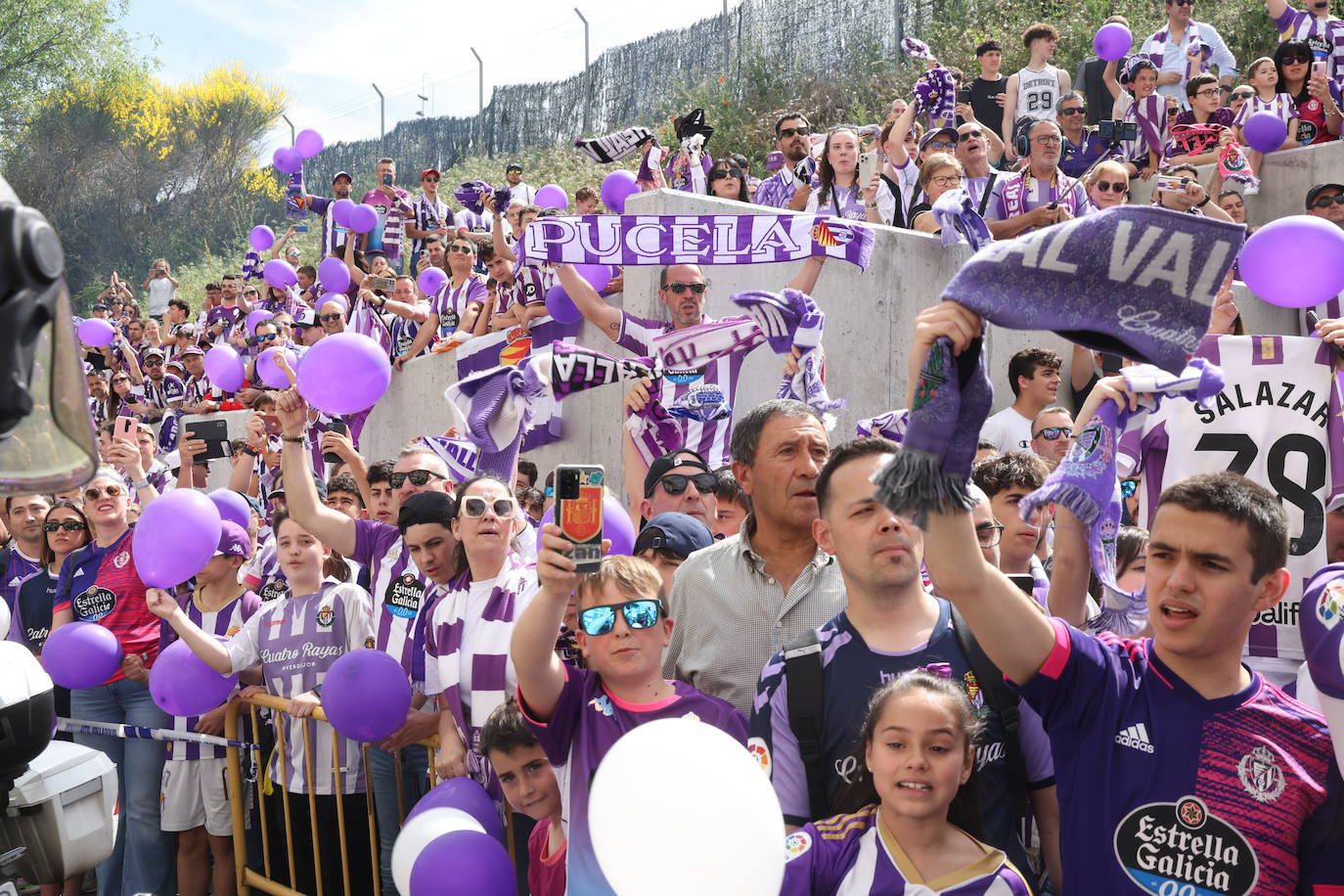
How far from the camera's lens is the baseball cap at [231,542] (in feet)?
18.9

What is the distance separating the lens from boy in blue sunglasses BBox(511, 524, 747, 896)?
3.20 metres

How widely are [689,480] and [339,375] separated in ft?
5.80

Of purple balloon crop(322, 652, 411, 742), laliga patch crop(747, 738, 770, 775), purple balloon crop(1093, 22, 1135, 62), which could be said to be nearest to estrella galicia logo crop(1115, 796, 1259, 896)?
laliga patch crop(747, 738, 770, 775)

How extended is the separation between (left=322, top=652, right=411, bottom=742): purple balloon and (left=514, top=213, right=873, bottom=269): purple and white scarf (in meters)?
3.01

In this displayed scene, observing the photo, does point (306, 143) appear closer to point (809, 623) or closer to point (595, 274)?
point (595, 274)

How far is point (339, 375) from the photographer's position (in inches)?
225

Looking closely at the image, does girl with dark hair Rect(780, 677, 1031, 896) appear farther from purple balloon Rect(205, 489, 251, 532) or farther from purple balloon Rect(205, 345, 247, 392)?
purple balloon Rect(205, 345, 247, 392)

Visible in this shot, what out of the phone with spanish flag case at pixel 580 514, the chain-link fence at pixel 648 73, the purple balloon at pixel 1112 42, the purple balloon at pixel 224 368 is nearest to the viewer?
the phone with spanish flag case at pixel 580 514

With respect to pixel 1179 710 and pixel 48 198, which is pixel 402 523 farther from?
pixel 48 198

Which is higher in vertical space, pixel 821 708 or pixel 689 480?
pixel 689 480

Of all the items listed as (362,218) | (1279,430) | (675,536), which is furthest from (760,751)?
(362,218)

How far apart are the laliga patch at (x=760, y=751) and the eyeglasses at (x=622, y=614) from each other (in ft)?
1.66

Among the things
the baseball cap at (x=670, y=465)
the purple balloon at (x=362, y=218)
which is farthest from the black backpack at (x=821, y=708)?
the purple balloon at (x=362, y=218)

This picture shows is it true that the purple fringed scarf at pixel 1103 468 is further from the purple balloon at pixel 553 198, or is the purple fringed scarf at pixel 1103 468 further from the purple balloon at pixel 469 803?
the purple balloon at pixel 553 198
